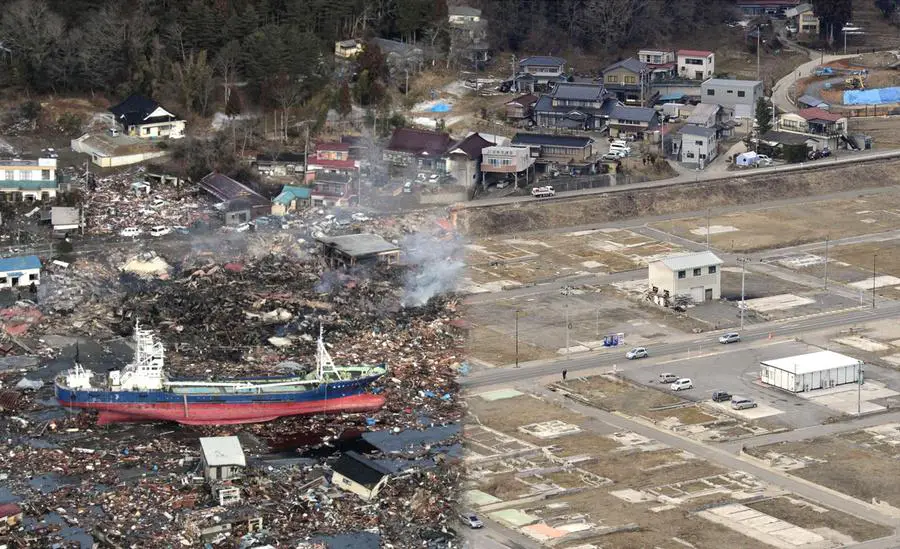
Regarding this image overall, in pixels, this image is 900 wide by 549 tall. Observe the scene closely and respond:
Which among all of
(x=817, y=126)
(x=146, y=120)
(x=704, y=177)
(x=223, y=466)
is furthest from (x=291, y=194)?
(x=223, y=466)

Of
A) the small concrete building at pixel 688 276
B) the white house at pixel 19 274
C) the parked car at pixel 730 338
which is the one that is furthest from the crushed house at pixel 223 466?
the small concrete building at pixel 688 276

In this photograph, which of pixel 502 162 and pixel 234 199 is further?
pixel 502 162

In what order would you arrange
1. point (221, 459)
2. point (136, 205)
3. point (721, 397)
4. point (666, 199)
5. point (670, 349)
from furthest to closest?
point (666, 199) → point (136, 205) → point (670, 349) → point (721, 397) → point (221, 459)

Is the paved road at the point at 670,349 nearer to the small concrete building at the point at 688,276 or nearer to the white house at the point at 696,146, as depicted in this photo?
the small concrete building at the point at 688,276

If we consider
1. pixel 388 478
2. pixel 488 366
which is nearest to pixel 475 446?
pixel 388 478

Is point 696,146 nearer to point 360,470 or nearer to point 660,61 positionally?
point 660,61

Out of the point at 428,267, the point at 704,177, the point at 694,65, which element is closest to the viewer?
the point at 428,267
